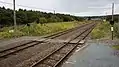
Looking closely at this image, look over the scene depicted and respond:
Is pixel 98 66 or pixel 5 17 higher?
pixel 5 17

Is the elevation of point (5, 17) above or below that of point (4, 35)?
above

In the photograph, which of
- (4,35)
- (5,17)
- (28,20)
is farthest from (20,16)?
(4,35)

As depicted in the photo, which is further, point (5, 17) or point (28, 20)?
point (28, 20)

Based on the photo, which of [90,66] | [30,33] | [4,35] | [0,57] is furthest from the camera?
[30,33]

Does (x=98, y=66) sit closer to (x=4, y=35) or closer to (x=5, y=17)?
(x=4, y=35)

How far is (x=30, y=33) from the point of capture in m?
29.8

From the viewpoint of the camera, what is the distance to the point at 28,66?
9.66m

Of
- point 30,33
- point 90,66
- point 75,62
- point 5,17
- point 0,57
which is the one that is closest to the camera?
point 90,66

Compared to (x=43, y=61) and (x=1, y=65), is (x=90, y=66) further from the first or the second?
(x=1, y=65)

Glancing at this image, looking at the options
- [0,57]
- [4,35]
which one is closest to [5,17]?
[4,35]

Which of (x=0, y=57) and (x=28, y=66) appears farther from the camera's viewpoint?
(x=0, y=57)

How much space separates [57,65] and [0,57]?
4.07 meters

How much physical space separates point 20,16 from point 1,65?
144 ft

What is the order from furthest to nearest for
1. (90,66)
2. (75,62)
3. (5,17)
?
(5,17) < (75,62) < (90,66)
